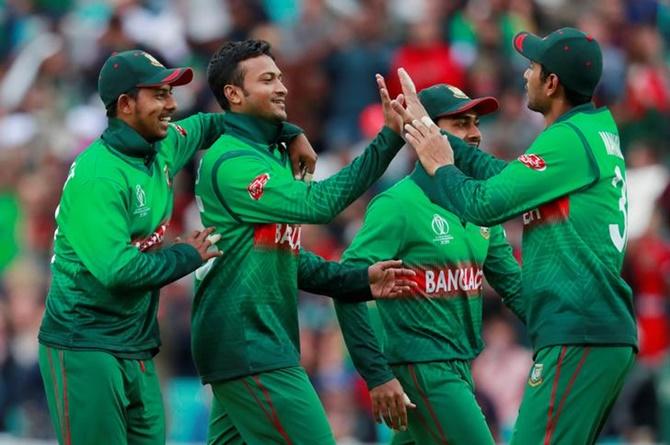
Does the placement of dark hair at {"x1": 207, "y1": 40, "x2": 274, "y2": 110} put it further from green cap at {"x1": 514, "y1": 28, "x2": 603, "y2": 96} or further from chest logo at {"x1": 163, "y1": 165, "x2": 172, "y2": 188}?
green cap at {"x1": 514, "y1": 28, "x2": 603, "y2": 96}

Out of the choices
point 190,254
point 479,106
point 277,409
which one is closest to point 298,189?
point 190,254

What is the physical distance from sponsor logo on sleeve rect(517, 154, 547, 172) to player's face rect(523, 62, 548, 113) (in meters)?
0.36

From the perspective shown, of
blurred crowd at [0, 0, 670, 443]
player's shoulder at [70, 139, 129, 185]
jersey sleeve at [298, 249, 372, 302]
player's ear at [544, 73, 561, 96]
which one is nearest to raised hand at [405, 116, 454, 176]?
player's ear at [544, 73, 561, 96]

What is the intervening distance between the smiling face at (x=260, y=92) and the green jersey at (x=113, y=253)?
20.9 inches

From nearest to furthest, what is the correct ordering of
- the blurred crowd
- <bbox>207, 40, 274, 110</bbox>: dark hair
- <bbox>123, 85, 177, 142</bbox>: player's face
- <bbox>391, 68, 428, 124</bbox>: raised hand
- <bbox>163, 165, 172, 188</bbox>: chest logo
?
<bbox>391, 68, 428, 124</bbox>: raised hand → <bbox>123, 85, 177, 142</bbox>: player's face → <bbox>163, 165, 172, 188</bbox>: chest logo → <bbox>207, 40, 274, 110</bbox>: dark hair → the blurred crowd

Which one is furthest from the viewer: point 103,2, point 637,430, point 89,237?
point 103,2

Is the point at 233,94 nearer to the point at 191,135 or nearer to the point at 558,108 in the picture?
the point at 191,135

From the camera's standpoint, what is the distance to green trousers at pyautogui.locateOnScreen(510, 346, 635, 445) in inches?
288

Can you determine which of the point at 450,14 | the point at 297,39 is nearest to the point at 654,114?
the point at 450,14

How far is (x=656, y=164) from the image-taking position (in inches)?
540

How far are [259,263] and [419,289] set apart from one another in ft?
2.78

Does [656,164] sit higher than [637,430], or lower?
higher

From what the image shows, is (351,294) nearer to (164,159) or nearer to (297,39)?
(164,159)

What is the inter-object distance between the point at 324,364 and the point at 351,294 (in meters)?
4.53
